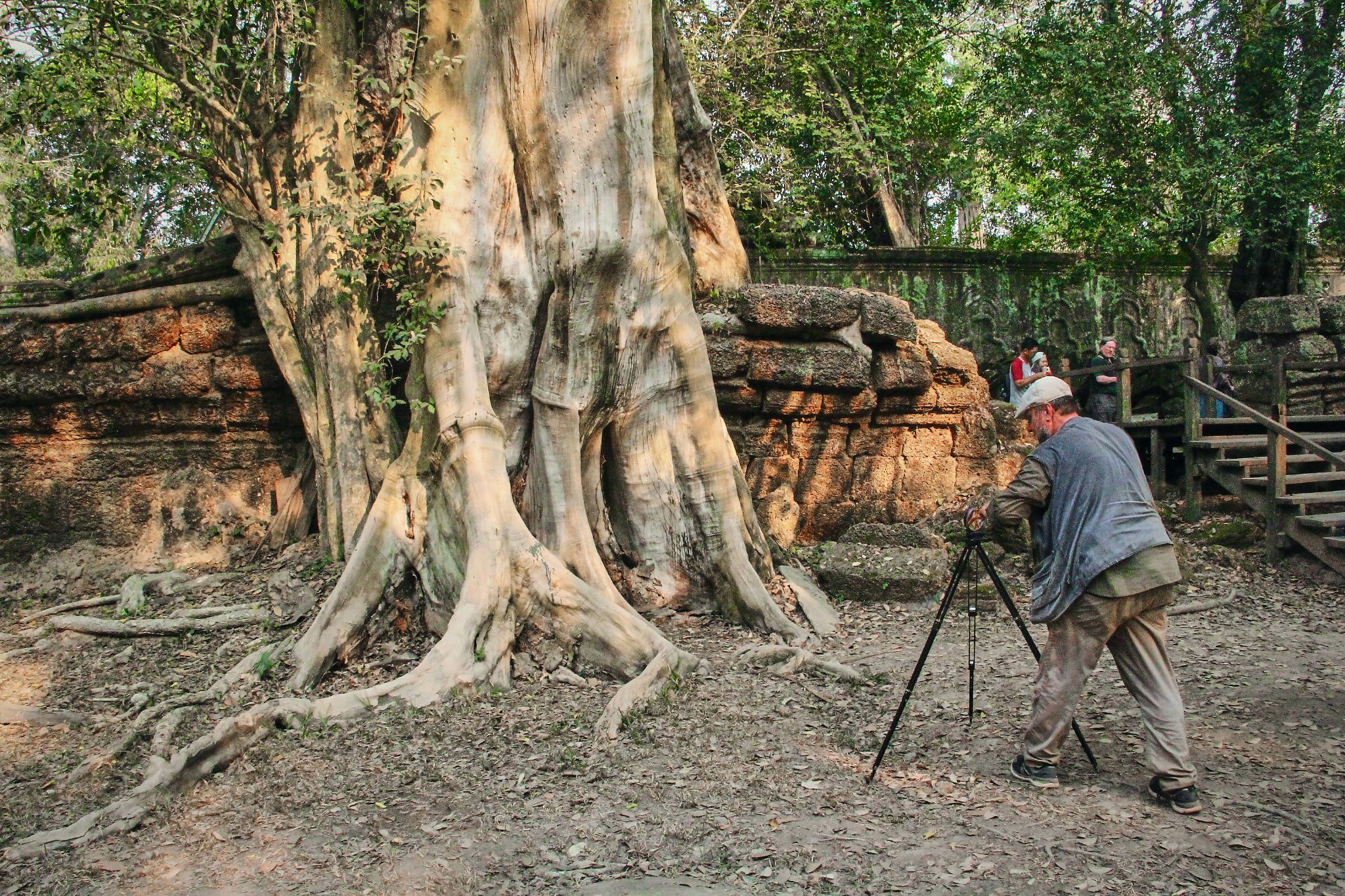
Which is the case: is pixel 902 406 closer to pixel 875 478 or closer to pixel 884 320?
pixel 875 478

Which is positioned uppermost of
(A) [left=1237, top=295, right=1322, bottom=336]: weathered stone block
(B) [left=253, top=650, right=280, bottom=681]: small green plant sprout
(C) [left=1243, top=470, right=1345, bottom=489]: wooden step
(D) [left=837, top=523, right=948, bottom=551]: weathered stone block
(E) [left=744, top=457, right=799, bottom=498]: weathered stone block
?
(A) [left=1237, top=295, right=1322, bottom=336]: weathered stone block

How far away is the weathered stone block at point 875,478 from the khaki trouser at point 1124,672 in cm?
490

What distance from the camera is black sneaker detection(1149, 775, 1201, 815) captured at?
392cm

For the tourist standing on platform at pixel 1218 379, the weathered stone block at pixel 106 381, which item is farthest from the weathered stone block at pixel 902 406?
the weathered stone block at pixel 106 381

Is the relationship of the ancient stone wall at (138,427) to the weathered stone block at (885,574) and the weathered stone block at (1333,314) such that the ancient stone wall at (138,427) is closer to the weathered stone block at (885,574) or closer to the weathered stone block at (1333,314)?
the weathered stone block at (885,574)

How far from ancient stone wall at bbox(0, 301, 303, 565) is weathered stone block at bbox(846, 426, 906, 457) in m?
4.75

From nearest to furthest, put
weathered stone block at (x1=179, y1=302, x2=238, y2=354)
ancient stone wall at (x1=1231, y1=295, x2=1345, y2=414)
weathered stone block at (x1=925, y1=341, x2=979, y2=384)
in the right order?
1. weathered stone block at (x1=179, y1=302, x2=238, y2=354)
2. weathered stone block at (x1=925, y1=341, x2=979, y2=384)
3. ancient stone wall at (x1=1231, y1=295, x2=1345, y2=414)

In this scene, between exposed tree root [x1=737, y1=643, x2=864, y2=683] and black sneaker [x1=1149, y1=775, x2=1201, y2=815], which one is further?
exposed tree root [x1=737, y1=643, x2=864, y2=683]

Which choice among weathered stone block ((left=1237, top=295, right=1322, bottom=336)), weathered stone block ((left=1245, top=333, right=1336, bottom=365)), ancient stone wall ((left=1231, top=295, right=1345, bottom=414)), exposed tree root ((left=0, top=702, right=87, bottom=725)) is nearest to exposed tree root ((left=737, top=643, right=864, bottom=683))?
exposed tree root ((left=0, top=702, right=87, bottom=725))

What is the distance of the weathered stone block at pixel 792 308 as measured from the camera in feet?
27.7

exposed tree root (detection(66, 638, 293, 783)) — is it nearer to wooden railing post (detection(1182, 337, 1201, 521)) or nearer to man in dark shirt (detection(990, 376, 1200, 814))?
man in dark shirt (detection(990, 376, 1200, 814))

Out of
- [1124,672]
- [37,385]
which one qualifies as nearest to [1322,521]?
[1124,672]

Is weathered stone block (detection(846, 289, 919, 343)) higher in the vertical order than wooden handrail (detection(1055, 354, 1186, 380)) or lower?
higher

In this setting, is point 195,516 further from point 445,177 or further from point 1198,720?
point 1198,720
